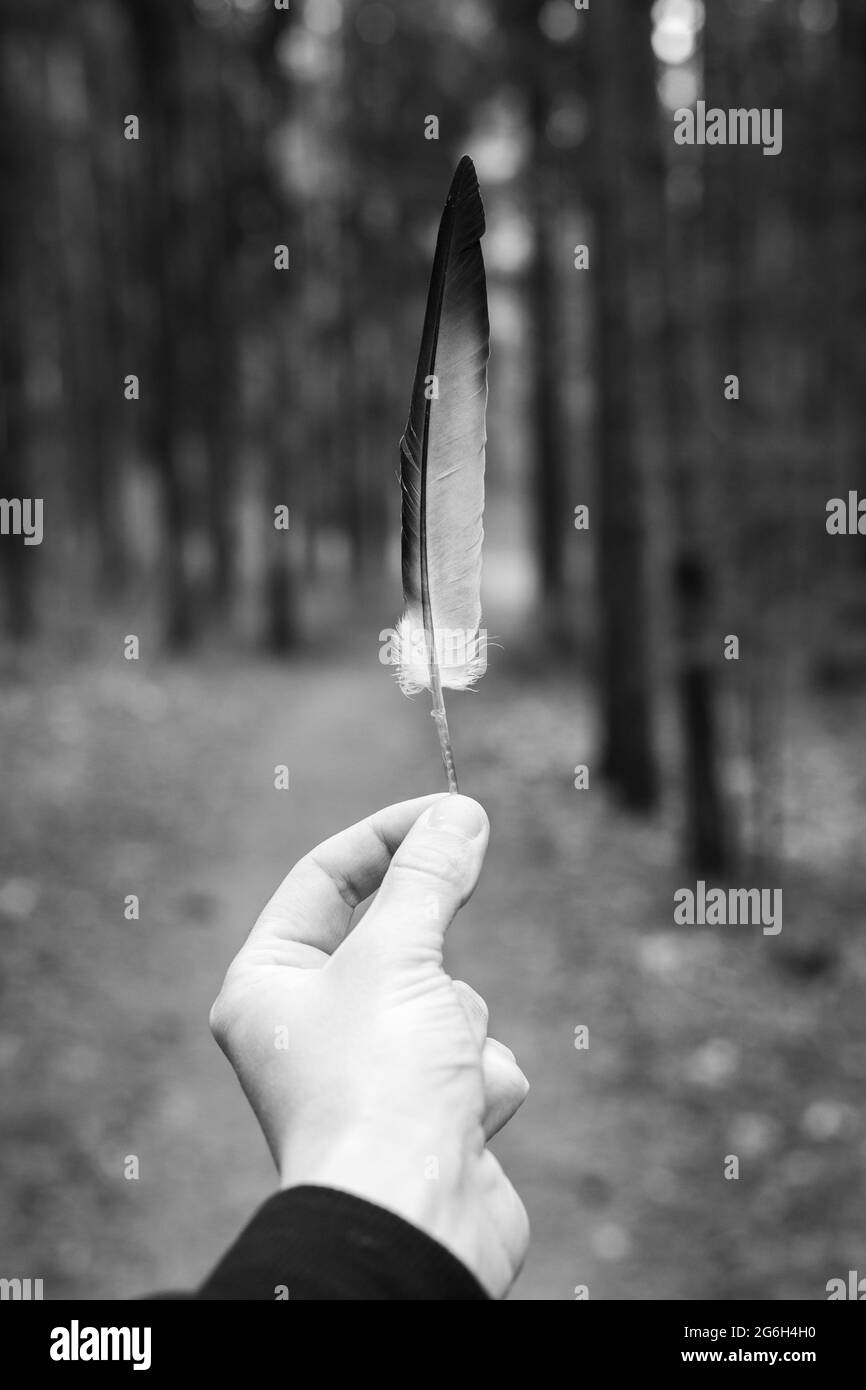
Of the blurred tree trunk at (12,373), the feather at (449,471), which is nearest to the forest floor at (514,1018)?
the blurred tree trunk at (12,373)

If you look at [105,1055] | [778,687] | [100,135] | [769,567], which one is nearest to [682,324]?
[769,567]

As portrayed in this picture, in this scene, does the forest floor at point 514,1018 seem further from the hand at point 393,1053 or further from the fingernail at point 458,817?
the fingernail at point 458,817

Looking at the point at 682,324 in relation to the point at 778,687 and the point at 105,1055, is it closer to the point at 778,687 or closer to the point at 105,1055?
the point at 778,687

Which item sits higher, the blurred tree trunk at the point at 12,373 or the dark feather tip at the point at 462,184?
the blurred tree trunk at the point at 12,373
